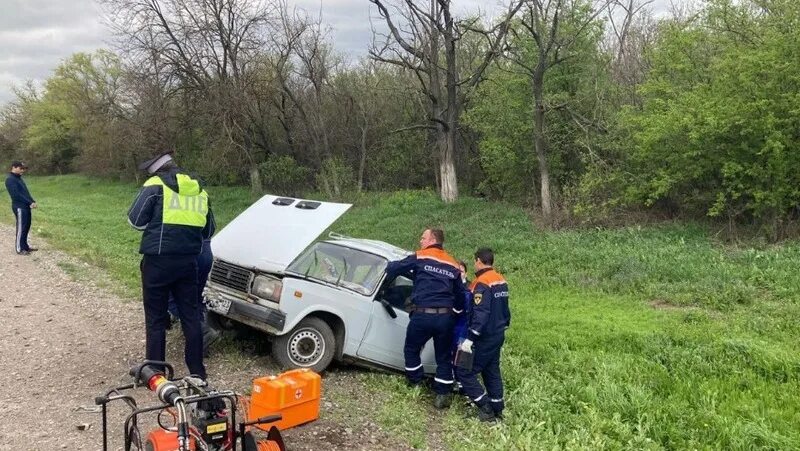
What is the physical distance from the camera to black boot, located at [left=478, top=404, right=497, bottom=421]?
625cm

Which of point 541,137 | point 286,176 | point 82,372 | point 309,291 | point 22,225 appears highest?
point 541,137

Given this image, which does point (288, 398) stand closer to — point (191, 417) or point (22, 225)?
point (191, 417)

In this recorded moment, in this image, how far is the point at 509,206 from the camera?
72.9ft

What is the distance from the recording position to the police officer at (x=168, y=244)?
558 cm

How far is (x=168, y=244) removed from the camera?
5.57 m

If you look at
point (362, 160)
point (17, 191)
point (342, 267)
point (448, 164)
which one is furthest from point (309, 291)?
point (362, 160)

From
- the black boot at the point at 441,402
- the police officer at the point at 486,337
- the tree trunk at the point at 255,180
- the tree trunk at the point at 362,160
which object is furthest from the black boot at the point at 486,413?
the tree trunk at the point at 255,180

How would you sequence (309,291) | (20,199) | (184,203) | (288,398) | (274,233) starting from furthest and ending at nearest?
(20,199) < (274,233) < (309,291) < (184,203) < (288,398)

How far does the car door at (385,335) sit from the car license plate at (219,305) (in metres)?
1.49

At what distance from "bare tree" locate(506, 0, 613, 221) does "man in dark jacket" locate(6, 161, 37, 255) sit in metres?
13.4

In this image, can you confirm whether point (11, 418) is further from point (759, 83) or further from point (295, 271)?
point (759, 83)

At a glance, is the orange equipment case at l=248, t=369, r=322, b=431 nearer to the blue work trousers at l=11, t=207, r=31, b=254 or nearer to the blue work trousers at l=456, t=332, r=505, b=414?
the blue work trousers at l=456, t=332, r=505, b=414

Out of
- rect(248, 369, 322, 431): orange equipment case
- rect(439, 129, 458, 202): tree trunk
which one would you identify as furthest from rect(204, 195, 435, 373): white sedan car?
rect(439, 129, 458, 202): tree trunk

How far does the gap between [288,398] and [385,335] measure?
2360mm
